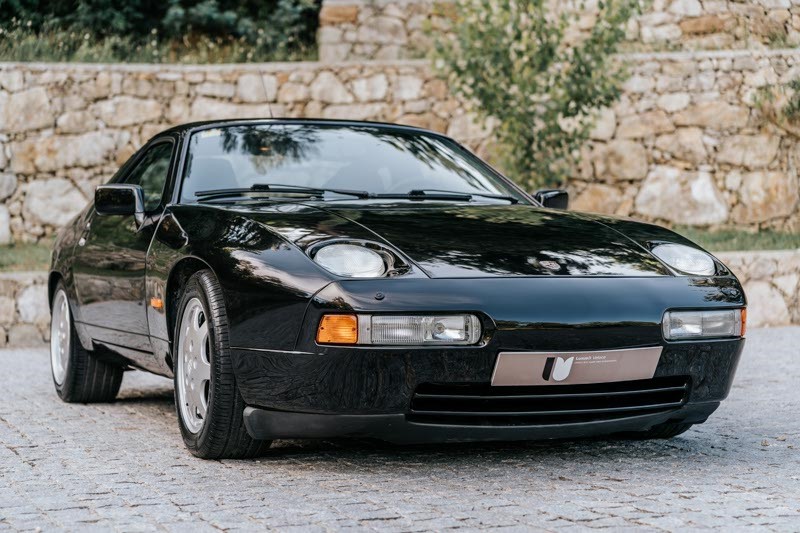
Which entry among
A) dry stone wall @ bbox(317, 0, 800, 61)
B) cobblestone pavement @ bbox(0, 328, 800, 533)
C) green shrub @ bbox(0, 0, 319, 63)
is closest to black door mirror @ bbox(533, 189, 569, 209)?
cobblestone pavement @ bbox(0, 328, 800, 533)

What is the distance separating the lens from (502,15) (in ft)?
41.2

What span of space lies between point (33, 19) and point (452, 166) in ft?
39.7

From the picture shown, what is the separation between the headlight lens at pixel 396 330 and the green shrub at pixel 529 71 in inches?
346

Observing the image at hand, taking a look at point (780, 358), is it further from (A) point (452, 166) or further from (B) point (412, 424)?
(B) point (412, 424)

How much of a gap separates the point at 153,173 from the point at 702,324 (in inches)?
115

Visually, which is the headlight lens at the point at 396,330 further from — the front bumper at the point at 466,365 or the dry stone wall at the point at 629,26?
the dry stone wall at the point at 629,26

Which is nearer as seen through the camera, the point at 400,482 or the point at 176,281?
the point at 400,482

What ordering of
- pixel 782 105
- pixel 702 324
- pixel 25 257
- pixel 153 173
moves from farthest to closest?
pixel 782 105
pixel 25 257
pixel 153 173
pixel 702 324

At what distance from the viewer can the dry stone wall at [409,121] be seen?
14.1 m

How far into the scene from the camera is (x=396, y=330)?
13.5 ft

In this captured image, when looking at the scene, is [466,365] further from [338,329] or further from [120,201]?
[120,201]

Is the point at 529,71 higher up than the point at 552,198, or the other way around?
the point at 529,71

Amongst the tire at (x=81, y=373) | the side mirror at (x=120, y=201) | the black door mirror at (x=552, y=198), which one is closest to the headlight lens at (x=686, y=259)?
the black door mirror at (x=552, y=198)

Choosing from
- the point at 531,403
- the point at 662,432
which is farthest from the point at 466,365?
the point at 662,432
